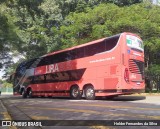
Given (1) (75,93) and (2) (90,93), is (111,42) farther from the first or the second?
(1) (75,93)

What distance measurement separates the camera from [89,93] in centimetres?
2047

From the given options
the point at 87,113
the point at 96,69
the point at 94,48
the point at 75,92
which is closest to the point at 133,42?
the point at 94,48

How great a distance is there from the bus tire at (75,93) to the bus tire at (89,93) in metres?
0.77

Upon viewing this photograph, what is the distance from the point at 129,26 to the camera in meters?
26.5

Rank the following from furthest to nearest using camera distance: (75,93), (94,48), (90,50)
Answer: (75,93)
(90,50)
(94,48)

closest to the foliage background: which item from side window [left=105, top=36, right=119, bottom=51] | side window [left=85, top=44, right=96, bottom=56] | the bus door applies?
side window [left=85, top=44, right=96, bottom=56]

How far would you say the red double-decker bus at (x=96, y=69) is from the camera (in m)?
18.2

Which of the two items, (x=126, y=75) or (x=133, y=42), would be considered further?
(x=133, y=42)

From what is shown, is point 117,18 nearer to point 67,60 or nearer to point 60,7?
point 67,60

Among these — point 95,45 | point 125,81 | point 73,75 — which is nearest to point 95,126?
point 125,81

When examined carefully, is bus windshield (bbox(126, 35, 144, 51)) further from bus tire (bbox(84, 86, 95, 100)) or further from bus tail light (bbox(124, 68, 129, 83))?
bus tire (bbox(84, 86, 95, 100))

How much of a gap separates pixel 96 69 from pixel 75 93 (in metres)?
3.02

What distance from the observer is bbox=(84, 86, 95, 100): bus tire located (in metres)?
20.2

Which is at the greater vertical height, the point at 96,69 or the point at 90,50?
the point at 90,50
